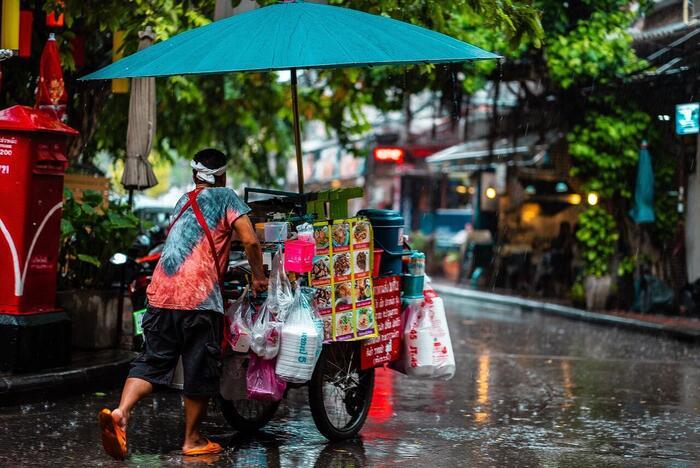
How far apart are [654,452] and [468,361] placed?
5.02m

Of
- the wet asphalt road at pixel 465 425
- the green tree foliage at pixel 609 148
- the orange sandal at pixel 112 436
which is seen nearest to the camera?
the orange sandal at pixel 112 436

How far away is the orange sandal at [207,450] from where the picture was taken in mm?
6149

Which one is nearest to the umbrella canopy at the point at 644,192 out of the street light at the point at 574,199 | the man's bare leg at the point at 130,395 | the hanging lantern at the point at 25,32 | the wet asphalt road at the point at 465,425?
the street light at the point at 574,199

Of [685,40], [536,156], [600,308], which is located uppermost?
[685,40]

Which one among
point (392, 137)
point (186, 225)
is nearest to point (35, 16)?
point (186, 225)

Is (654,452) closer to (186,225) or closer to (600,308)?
(186,225)

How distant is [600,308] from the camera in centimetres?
1962

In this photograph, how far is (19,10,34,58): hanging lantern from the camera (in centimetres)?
1112

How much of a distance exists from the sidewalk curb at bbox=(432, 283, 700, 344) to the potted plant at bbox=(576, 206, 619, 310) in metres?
0.44

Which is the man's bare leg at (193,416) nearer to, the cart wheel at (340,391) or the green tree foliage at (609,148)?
the cart wheel at (340,391)

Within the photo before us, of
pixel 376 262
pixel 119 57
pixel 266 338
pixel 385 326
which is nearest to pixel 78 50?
pixel 119 57

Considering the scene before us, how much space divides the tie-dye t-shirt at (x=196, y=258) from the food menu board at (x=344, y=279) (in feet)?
2.04

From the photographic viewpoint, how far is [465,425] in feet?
Answer: 25.3

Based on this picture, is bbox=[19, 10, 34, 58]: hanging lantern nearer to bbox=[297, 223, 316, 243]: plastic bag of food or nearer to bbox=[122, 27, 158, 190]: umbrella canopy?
bbox=[122, 27, 158, 190]: umbrella canopy
